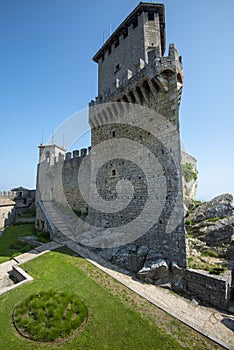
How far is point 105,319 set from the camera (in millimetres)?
5355

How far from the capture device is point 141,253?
9.05 metres

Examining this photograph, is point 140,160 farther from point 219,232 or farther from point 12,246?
point 12,246

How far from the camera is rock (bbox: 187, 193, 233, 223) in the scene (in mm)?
10948

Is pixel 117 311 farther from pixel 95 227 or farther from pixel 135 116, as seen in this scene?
pixel 135 116

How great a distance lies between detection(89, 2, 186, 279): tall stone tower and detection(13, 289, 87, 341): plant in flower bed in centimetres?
347

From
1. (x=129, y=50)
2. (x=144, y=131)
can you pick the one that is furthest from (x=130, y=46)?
(x=144, y=131)

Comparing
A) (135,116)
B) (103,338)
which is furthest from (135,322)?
(135,116)

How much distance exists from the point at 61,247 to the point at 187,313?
285 inches

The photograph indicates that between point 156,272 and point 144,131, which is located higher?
point 144,131

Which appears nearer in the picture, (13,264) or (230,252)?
(230,252)

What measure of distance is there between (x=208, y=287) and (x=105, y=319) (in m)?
4.26

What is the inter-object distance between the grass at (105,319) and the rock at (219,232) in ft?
17.9

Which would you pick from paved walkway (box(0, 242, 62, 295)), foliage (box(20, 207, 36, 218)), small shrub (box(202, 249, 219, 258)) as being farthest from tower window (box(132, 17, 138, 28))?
foliage (box(20, 207, 36, 218))

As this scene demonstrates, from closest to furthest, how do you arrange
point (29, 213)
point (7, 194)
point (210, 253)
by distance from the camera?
point (210, 253) → point (29, 213) → point (7, 194)
